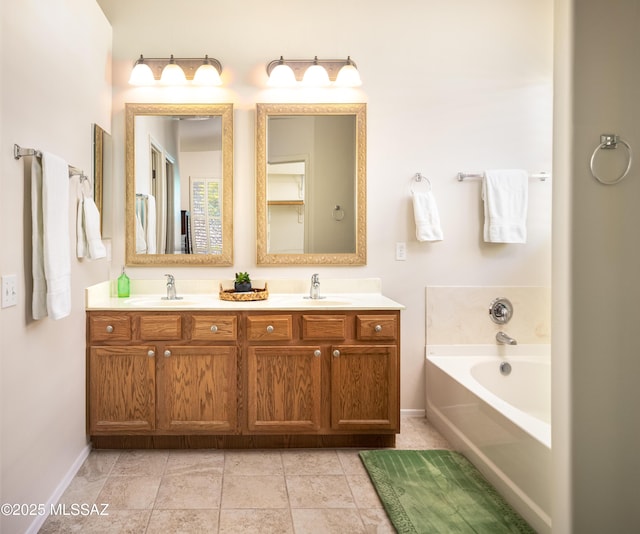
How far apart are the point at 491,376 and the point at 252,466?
161 centimetres

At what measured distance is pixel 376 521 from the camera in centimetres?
187

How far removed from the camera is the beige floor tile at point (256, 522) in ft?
5.93

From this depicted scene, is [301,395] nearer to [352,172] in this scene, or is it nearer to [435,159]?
[352,172]

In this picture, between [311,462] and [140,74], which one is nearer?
[311,462]

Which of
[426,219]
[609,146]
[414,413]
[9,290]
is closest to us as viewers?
[609,146]

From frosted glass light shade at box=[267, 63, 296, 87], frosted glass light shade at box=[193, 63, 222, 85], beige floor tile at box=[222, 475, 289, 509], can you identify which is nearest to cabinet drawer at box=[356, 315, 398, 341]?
beige floor tile at box=[222, 475, 289, 509]

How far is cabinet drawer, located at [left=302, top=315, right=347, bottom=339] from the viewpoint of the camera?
8.10 feet

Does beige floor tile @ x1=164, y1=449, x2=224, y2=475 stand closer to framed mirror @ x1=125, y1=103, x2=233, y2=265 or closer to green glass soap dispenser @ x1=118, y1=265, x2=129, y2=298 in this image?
green glass soap dispenser @ x1=118, y1=265, x2=129, y2=298

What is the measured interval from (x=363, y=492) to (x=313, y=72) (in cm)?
244

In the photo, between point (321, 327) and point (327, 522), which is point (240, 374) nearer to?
point (321, 327)

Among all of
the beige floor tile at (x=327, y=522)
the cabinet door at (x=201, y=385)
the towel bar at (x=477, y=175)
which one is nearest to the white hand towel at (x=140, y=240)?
the cabinet door at (x=201, y=385)

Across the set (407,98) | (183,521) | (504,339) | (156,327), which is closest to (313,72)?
(407,98)

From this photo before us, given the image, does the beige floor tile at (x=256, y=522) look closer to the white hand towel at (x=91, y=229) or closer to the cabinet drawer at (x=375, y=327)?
the cabinet drawer at (x=375, y=327)

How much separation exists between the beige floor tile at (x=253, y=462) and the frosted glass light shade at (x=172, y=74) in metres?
2.30
